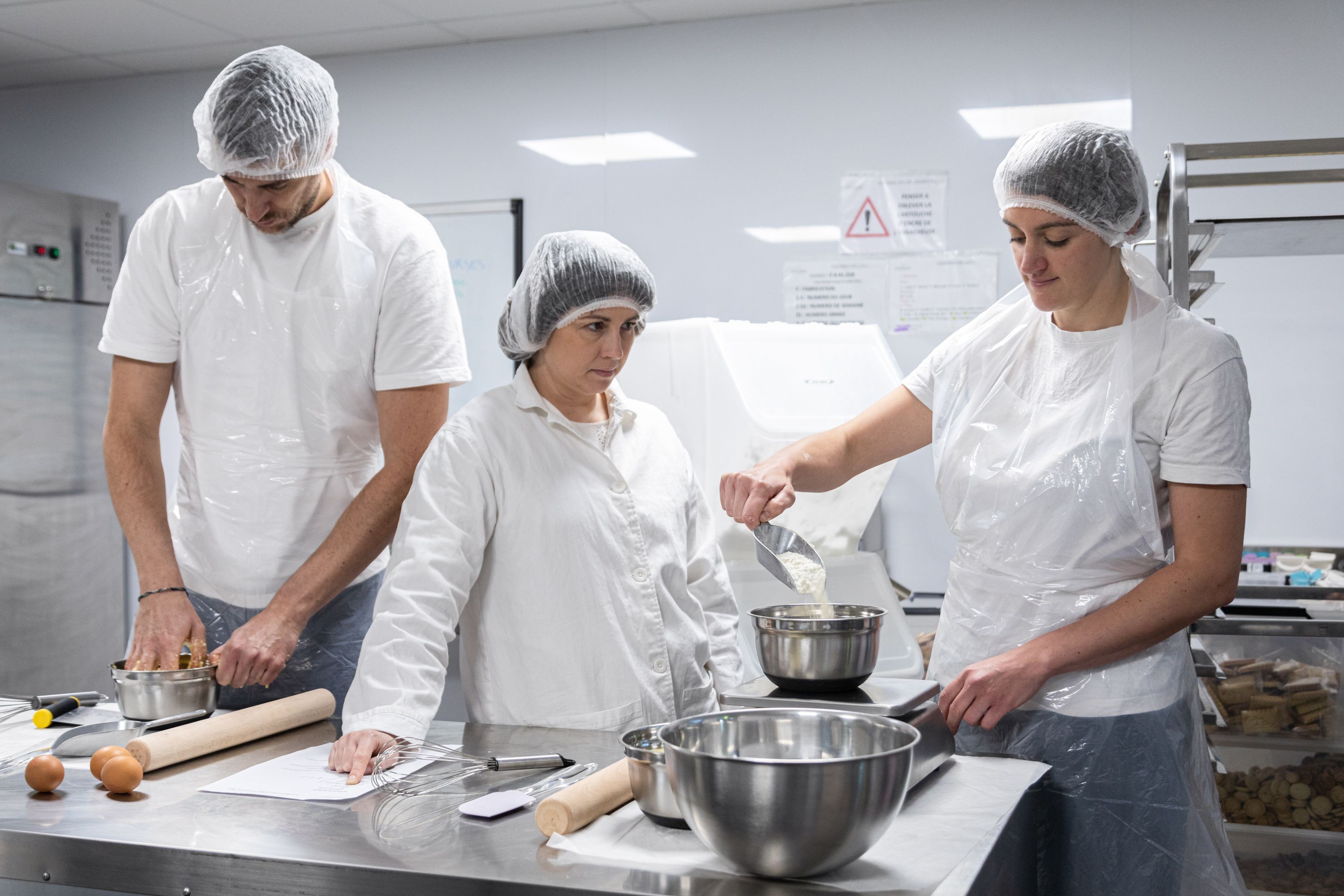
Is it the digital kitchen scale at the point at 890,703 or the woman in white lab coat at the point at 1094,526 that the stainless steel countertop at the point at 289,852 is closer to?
the digital kitchen scale at the point at 890,703

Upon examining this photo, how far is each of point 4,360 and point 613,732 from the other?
3.01 meters

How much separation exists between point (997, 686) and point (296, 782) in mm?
806

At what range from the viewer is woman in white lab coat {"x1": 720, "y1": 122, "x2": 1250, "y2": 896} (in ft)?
4.28

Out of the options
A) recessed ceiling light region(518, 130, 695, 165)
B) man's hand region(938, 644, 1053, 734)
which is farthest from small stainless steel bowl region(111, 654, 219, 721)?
recessed ceiling light region(518, 130, 695, 165)

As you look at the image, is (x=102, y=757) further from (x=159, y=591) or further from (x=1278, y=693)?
(x=1278, y=693)

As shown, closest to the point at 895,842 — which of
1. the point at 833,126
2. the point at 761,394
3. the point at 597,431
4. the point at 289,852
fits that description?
the point at 289,852

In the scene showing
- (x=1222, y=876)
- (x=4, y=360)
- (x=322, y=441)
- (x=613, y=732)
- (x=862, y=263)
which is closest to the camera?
(x=1222, y=876)

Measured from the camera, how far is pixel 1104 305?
143 centimetres

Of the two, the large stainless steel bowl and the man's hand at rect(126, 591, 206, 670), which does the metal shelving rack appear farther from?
the man's hand at rect(126, 591, 206, 670)

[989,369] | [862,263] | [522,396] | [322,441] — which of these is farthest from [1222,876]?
[862,263]

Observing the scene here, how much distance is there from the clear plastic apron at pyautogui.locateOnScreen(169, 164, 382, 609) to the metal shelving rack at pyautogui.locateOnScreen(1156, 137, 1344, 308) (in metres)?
1.20

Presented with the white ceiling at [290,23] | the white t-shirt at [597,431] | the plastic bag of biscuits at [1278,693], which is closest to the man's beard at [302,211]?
the white t-shirt at [597,431]

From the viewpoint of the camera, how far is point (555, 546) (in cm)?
146

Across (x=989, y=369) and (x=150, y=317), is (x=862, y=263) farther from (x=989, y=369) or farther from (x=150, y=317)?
(x=150, y=317)
